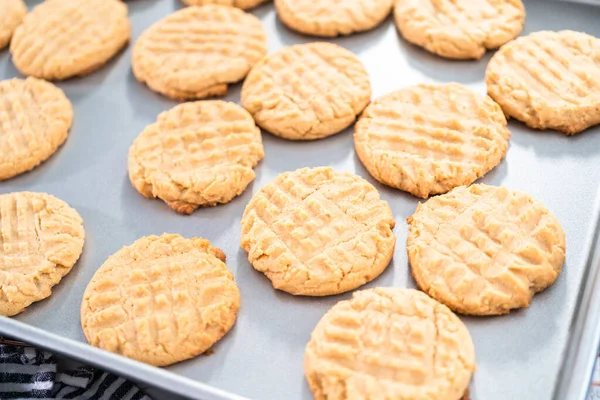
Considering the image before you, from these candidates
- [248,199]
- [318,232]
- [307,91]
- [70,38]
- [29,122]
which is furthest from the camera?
[70,38]

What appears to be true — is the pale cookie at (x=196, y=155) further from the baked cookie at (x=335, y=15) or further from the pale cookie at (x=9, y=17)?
the pale cookie at (x=9, y=17)

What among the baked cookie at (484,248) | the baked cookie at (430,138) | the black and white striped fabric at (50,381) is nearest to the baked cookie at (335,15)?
the baked cookie at (430,138)

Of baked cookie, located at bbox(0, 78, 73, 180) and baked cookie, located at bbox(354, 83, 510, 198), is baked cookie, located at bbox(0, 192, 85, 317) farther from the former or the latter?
baked cookie, located at bbox(354, 83, 510, 198)

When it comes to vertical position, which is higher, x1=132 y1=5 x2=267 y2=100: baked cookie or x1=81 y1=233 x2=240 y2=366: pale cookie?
x1=132 y1=5 x2=267 y2=100: baked cookie

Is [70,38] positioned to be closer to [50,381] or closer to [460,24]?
[50,381]

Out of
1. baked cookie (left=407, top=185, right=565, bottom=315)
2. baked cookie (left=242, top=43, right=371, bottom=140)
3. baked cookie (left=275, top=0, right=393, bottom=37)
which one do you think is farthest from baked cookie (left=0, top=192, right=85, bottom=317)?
baked cookie (left=275, top=0, right=393, bottom=37)

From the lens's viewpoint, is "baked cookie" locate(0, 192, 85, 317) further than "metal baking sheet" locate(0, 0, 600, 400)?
Yes

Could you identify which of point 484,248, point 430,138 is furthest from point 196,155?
point 484,248

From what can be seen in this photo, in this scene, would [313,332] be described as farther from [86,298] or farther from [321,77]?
[321,77]
